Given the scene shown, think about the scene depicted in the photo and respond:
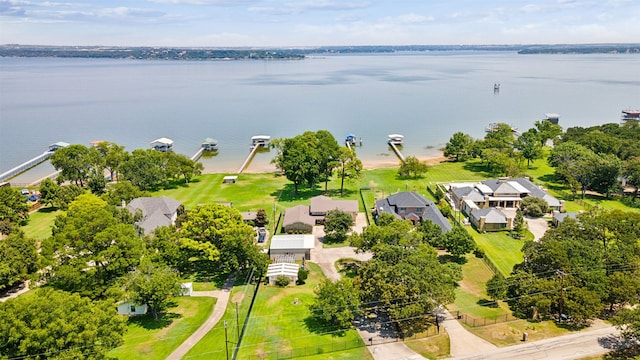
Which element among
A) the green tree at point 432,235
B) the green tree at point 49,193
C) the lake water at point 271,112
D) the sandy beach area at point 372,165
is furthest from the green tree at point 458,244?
the green tree at point 49,193

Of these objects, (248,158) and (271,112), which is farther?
(271,112)

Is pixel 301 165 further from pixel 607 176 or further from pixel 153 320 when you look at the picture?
pixel 607 176

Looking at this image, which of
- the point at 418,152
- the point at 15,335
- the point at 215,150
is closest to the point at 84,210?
the point at 15,335

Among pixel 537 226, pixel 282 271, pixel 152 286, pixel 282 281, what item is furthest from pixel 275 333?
pixel 537 226

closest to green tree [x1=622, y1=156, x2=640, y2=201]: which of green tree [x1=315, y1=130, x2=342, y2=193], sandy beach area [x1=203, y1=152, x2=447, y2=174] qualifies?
sandy beach area [x1=203, y1=152, x2=447, y2=174]

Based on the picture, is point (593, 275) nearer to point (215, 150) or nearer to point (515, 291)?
point (515, 291)

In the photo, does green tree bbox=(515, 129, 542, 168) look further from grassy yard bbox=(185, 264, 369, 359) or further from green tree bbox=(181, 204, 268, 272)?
green tree bbox=(181, 204, 268, 272)
